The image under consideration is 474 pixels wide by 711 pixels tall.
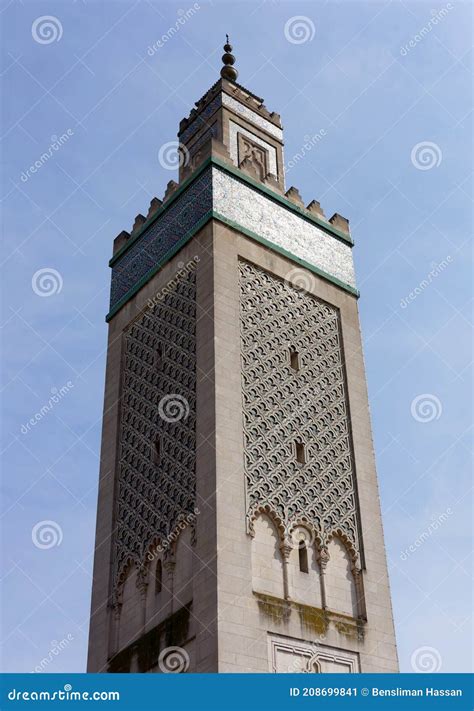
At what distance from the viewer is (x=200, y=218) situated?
11844 millimetres

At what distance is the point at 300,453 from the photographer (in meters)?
10.6

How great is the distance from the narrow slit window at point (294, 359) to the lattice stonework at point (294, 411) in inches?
1.7

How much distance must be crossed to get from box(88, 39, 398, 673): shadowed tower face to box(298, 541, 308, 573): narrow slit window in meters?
0.01

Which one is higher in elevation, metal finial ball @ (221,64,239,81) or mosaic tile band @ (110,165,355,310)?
metal finial ball @ (221,64,239,81)

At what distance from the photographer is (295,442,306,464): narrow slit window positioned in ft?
34.6

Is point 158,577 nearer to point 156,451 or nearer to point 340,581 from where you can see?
point 156,451

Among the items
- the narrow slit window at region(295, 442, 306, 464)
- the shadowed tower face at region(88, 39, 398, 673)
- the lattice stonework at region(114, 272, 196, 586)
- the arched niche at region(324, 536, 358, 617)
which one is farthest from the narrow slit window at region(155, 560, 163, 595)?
the narrow slit window at region(295, 442, 306, 464)

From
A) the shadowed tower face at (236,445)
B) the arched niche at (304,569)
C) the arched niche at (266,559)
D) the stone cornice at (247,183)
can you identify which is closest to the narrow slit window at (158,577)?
the shadowed tower face at (236,445)

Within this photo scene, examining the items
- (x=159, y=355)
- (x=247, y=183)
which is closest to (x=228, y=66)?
(x=247, y=183)

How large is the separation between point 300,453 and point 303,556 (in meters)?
1.26

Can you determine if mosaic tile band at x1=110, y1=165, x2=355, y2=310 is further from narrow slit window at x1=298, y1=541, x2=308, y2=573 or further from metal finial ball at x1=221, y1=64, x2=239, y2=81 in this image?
narrow slit window at x1=298, y1=541, x2=308, y2=573

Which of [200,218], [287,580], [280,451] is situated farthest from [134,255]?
[287,580]
